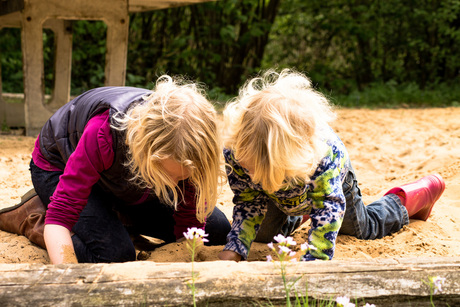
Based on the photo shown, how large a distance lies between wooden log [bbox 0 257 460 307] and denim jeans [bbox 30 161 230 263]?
0.82 meters

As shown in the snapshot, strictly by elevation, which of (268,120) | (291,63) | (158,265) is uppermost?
(268,120)

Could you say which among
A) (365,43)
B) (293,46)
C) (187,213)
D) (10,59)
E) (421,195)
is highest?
(421,195)

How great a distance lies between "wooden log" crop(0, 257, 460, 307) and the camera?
1354mm

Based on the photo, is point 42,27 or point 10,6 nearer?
point 10,6

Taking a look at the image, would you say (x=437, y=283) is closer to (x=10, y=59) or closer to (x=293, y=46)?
(x=10, y=59)

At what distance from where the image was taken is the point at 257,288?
4.65 feet

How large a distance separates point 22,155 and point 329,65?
766 centimetres

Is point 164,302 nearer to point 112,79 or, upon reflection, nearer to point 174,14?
point 112,79

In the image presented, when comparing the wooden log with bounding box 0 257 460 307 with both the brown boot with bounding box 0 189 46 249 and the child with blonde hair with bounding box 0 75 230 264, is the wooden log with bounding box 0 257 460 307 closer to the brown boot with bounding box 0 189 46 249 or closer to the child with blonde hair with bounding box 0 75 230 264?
the child with blonde hair with bounding box 0 75 230 264

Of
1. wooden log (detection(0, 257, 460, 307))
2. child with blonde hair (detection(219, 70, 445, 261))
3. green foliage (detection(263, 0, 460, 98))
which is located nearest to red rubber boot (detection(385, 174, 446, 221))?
child with blonde hair (detection(219, 70, 445, 261))

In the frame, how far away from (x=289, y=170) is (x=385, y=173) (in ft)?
7.48

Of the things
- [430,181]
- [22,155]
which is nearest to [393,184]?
[430,181]

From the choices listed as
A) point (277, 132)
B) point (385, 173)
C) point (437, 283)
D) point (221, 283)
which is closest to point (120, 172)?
point (277, 132)

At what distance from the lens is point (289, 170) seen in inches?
75.9
